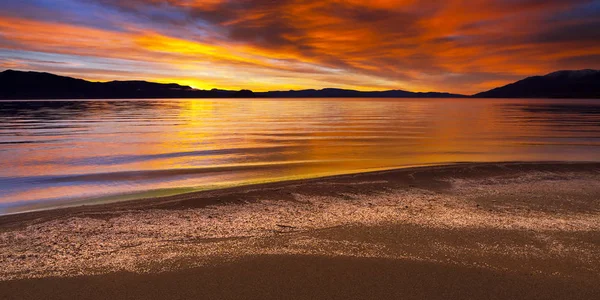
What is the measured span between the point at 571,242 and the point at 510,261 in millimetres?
1450

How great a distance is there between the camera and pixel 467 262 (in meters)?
4.73

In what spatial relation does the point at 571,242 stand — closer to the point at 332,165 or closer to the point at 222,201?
the point at 222,201

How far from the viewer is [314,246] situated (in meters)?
5.29

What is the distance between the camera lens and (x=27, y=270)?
14.8 ft

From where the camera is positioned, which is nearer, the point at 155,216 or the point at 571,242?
the point at 571,242

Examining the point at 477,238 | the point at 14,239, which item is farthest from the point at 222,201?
the point at 477,238

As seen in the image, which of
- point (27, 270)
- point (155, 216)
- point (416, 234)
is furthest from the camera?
point (155, 216)

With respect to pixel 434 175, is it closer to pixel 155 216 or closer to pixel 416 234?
pixel 416 234

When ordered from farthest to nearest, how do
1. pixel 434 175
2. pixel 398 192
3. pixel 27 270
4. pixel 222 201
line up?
pixel 434 175 → pixel 398 192 → pixel 222 201 → pixel 27 270

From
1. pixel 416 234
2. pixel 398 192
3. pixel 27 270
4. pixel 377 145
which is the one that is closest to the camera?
pixel 27 270

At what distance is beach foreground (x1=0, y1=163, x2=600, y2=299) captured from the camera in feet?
13.6

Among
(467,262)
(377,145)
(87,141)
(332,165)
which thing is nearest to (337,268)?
(467,262)

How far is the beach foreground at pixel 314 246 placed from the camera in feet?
13.6

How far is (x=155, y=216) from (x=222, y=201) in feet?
4.95
